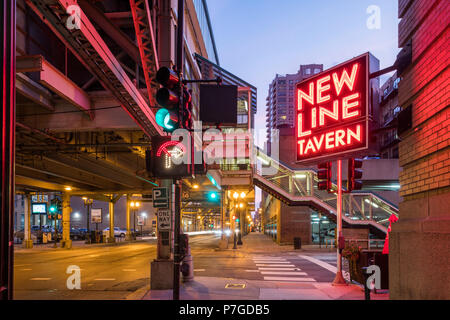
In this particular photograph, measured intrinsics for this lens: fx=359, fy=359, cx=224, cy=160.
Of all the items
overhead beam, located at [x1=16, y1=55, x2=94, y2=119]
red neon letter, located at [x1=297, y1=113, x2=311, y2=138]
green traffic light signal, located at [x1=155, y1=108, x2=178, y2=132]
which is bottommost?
green traffic light signal, located at [x1=155, y1=108, x2=178, y2=132]

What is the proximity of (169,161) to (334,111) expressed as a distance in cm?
543

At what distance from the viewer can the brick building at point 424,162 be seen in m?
5.52

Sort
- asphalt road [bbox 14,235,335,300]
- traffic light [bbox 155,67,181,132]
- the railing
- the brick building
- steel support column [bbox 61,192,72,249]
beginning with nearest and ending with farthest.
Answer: the brick building < traffic light [bbox 155,67,181,132] < asphalt road [bbox 14,235,335,300] < the railing < steel support column [bbox 61,192,72,249]

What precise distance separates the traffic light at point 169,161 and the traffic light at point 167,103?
308 millimetres

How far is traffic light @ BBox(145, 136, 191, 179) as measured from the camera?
270 inches

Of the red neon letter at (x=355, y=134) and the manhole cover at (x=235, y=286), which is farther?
the manhole cover at (x=235, y=286)

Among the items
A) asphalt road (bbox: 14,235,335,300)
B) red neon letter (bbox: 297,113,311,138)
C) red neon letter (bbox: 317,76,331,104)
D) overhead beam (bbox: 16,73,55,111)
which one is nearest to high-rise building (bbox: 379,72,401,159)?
asphalt road (bbox: 14,235,335,300)

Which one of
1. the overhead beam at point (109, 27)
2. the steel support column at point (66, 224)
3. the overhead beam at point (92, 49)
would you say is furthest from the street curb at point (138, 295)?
the steel support column at point (66, 224)

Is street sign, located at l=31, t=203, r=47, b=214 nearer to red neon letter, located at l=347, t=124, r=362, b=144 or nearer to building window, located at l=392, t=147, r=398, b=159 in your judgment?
red neon letter, located at l=347, t=124, r=362, b=144

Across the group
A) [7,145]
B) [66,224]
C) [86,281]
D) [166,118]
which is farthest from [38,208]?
[7,145]

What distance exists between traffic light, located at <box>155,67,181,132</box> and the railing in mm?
17084

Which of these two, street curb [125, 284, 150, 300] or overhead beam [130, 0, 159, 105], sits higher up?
overhead beam [130, 0, 159, 105]

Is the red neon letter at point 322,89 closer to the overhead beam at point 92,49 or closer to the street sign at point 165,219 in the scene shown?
the overhead beam at point 92,49

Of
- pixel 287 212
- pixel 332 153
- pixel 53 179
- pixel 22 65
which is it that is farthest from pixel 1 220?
pixel 287 212
